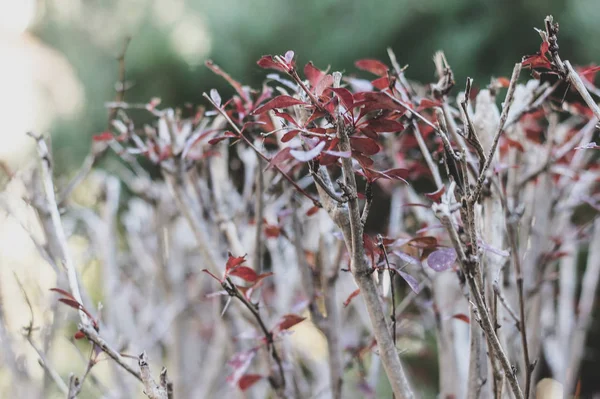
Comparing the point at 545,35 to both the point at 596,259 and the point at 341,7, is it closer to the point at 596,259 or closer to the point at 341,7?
the point at 596,259

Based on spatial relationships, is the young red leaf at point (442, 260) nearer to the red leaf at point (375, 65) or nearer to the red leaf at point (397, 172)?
the red leaf at point (397, 172)

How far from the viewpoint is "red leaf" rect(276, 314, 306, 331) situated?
83 centimetres

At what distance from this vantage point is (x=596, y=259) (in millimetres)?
1774

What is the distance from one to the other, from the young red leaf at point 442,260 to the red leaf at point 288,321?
0.28m

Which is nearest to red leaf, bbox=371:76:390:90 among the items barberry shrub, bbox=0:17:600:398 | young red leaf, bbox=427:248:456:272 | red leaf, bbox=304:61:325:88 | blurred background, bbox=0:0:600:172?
barberry shrub, bbox=0:17:600:398

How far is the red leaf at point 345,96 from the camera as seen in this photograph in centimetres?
57

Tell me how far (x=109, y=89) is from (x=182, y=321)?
1.42m

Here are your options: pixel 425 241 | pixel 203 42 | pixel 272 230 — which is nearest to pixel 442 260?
pixel 425 241

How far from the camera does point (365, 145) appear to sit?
1.99ft

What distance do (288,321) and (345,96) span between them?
42 centimetres

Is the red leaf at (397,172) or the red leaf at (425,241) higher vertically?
the red leaf at (397,172)

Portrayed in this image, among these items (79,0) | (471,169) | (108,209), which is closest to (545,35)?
(471,169)

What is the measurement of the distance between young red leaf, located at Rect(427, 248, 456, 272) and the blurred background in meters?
1.44

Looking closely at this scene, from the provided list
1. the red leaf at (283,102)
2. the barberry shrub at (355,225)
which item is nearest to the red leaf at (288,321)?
the barberry shrub at (355,225)
